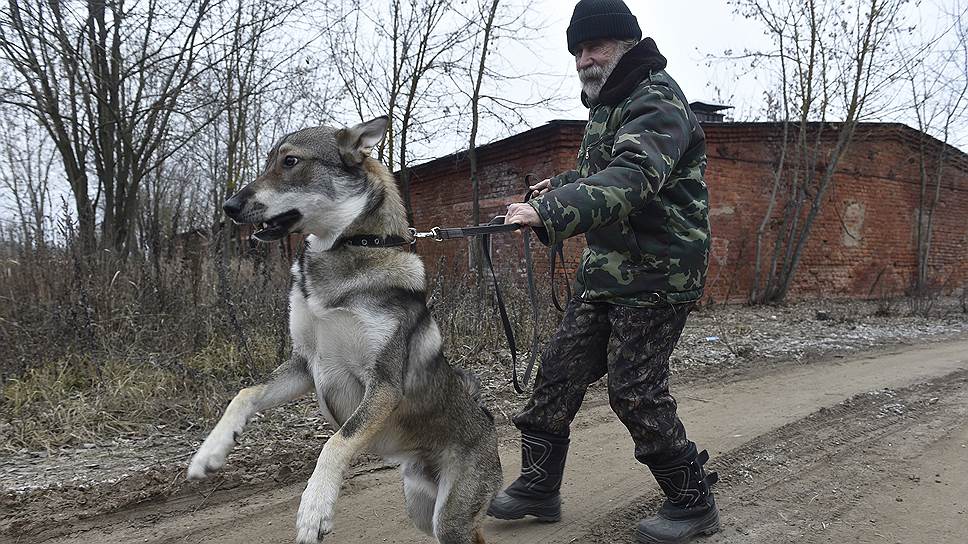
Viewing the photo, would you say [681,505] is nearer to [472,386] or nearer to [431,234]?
[472,386]

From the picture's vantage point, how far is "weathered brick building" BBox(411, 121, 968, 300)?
16125 millimetres

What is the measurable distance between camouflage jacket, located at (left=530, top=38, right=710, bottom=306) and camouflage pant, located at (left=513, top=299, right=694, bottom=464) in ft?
0.35

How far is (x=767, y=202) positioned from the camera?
18125mm

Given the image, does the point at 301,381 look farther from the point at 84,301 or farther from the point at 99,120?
the point at 99,120

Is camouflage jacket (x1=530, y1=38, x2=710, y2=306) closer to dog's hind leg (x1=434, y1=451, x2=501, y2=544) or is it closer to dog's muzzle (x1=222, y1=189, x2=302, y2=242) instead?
dog's hind leg (x1=434, y1=451, x2=501, y2=544)

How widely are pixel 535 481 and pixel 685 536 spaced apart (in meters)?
0.86

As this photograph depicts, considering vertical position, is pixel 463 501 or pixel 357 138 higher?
pixel 357 138

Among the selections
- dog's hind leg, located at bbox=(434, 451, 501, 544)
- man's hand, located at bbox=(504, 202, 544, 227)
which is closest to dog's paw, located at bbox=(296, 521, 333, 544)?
dog's hind leg, located at bbox=(434, 451, 501, 544)

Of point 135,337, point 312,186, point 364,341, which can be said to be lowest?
point 135,337

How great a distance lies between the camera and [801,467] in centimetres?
478

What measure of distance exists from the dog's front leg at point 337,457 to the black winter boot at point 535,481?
129 centimetres

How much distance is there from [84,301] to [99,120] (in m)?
5.25

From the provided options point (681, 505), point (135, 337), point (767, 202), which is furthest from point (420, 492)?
point (767, 202)

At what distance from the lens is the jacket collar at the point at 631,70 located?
3174 mm
